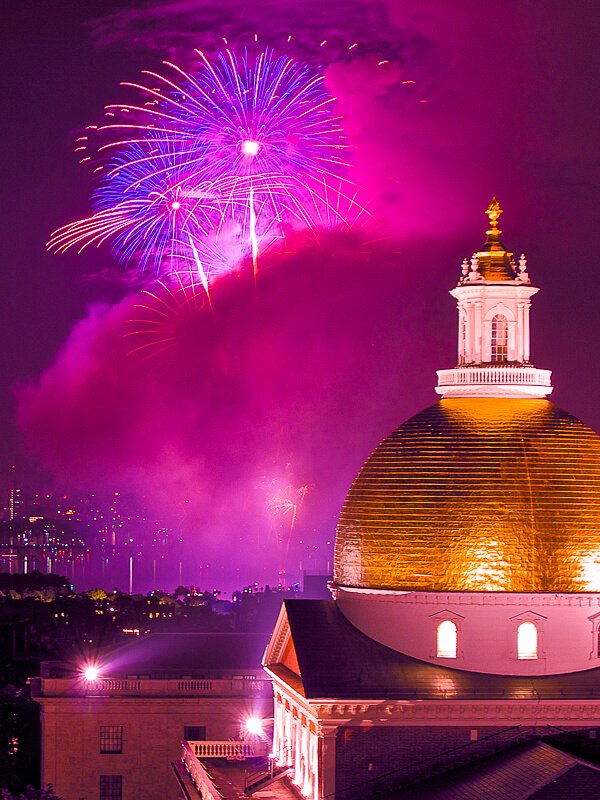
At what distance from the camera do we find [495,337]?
68.4 metres

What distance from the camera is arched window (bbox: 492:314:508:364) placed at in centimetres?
6825

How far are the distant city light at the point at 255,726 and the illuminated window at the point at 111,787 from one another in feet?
29.8

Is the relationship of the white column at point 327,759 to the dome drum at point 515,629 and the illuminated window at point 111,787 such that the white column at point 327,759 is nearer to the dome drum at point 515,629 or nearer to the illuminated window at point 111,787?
the dome drum at point 515,629

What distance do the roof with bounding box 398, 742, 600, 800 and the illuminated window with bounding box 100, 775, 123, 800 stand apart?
30.3 meters

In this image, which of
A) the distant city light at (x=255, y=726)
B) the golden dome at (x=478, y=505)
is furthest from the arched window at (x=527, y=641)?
the distant city light at (x=255, y=726)

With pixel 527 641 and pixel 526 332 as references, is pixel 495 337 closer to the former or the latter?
pixel 526 332

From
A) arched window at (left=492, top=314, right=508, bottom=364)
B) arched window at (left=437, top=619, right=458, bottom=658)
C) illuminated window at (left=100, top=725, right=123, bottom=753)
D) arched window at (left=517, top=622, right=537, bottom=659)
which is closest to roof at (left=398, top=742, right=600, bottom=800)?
arched window at (left=517, top=622, right=537, bottom=659)

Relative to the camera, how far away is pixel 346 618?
66.9 m

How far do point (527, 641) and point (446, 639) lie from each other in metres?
2.23

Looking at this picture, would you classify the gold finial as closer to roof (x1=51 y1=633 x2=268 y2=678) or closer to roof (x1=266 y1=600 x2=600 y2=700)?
roof (x1=266 y1=600 x2=600 y2=700)

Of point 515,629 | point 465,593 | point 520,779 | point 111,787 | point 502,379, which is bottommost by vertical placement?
point 111,787

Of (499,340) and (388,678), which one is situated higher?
(499,340)

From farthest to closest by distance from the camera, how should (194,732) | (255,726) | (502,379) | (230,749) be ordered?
(194,732) → (255,726) → (230,749) → (502,379)

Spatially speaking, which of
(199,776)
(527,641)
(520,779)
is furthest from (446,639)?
(199,776)
